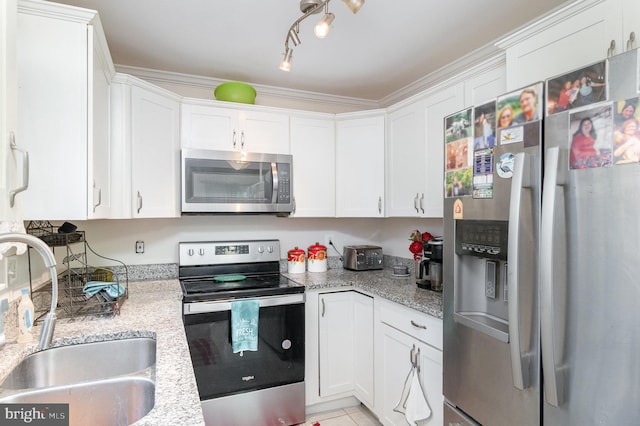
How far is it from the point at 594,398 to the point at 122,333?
161 cm

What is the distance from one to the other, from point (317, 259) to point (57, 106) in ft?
6.53

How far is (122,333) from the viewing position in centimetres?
143

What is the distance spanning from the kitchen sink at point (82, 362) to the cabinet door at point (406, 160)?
1.79m

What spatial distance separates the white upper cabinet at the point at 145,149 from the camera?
208 cm

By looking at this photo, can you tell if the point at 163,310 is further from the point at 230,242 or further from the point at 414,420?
the point at 414,420

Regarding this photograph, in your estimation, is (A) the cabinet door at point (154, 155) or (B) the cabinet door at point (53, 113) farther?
(A) the cabinet door at point (154, 155)

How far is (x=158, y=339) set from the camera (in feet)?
4.45

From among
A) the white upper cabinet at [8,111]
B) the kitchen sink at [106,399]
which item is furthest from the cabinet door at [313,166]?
the white upper cabinet at [8,111]

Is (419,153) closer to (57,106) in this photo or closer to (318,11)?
(318,11)

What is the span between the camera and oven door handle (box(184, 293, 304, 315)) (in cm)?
210

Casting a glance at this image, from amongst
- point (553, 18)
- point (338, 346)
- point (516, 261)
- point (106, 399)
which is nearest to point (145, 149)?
point (106, 399)

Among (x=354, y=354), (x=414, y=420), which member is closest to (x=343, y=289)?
(x=354, y=354)

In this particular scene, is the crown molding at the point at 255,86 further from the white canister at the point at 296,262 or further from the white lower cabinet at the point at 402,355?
the white lower cabinet at the point at 402,355

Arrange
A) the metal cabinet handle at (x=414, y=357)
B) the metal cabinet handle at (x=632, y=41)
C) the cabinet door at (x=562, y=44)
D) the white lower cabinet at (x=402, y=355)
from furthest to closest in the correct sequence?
1. the metal cabinet handle at (x=414, y=357)
2. the white lower cabinet at (x=402, y=355)
3. the cabinet door at (x=562, y=44)
4. the metal cabinet handle at (x=632, y=41)
